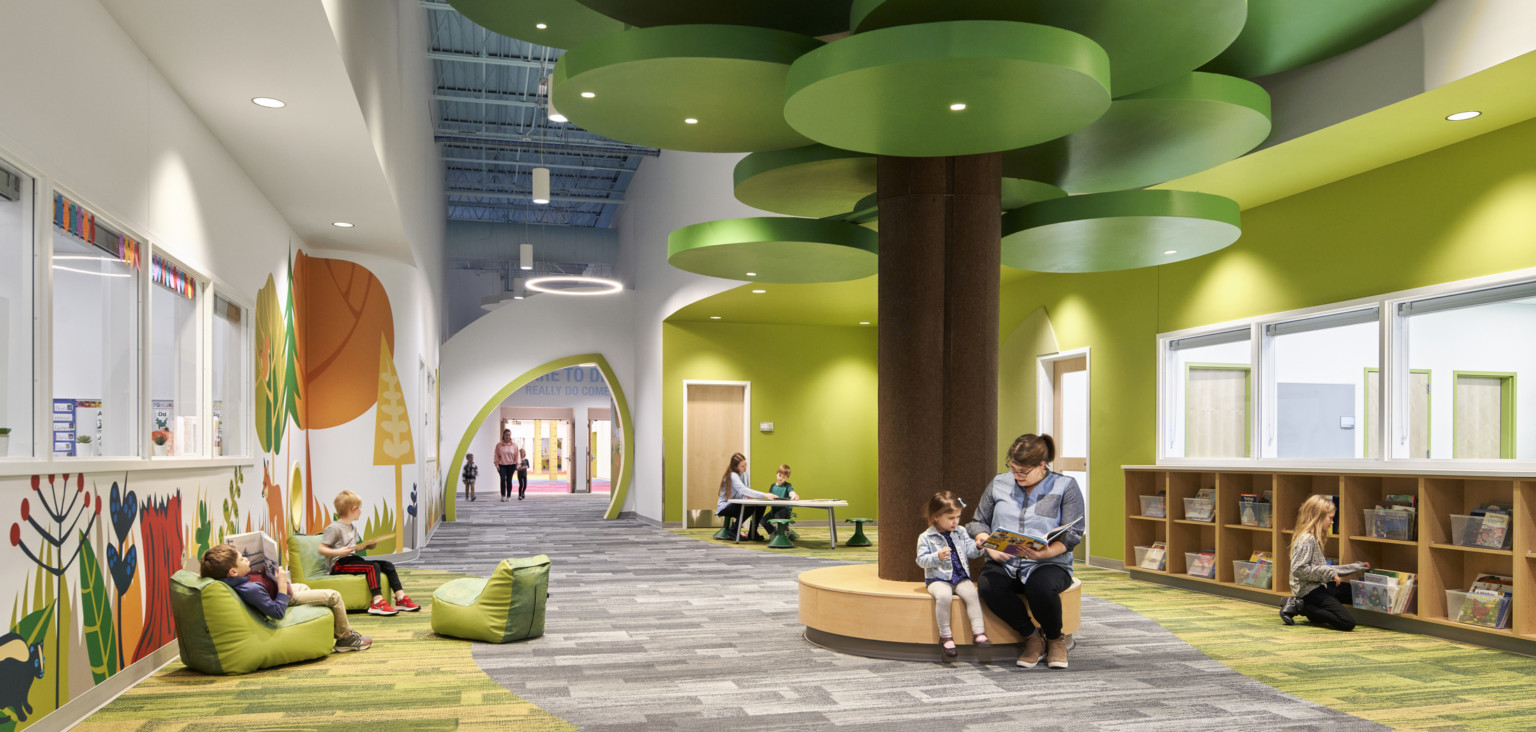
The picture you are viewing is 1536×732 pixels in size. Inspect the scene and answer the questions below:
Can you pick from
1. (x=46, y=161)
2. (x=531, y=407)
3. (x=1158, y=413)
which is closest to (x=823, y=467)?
(x=1158, y=413)

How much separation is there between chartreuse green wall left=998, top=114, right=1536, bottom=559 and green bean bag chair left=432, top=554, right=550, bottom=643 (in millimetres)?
6413

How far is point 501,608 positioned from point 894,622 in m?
2.48

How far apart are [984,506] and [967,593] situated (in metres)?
0.52

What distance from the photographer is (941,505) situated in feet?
20.1

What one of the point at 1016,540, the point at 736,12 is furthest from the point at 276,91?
the point at 1016,540

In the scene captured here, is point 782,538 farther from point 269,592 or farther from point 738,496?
point 269,592

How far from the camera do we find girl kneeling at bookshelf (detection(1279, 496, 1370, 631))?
7.41 metres

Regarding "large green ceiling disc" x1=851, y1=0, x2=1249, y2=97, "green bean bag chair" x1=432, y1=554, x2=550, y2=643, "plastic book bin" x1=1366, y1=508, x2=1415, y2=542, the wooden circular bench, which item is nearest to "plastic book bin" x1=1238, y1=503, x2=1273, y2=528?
"plastic book bin" x1=1366, y1=508, x2=1415, y2=542

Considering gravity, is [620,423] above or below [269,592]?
above

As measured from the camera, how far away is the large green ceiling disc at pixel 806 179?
7.23m

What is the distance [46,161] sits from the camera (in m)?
4.43

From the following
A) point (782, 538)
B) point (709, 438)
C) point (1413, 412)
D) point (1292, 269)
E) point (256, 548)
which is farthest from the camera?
point (709, 438)

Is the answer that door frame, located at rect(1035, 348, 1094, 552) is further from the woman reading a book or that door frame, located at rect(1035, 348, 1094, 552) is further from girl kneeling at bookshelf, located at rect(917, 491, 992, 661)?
girl kneeling at bookshelf, located at rect(917, 491, 992, 661)

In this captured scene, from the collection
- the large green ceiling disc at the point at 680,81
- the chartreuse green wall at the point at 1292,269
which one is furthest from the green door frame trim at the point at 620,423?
the large green ceiling disc at the point at 680,81
